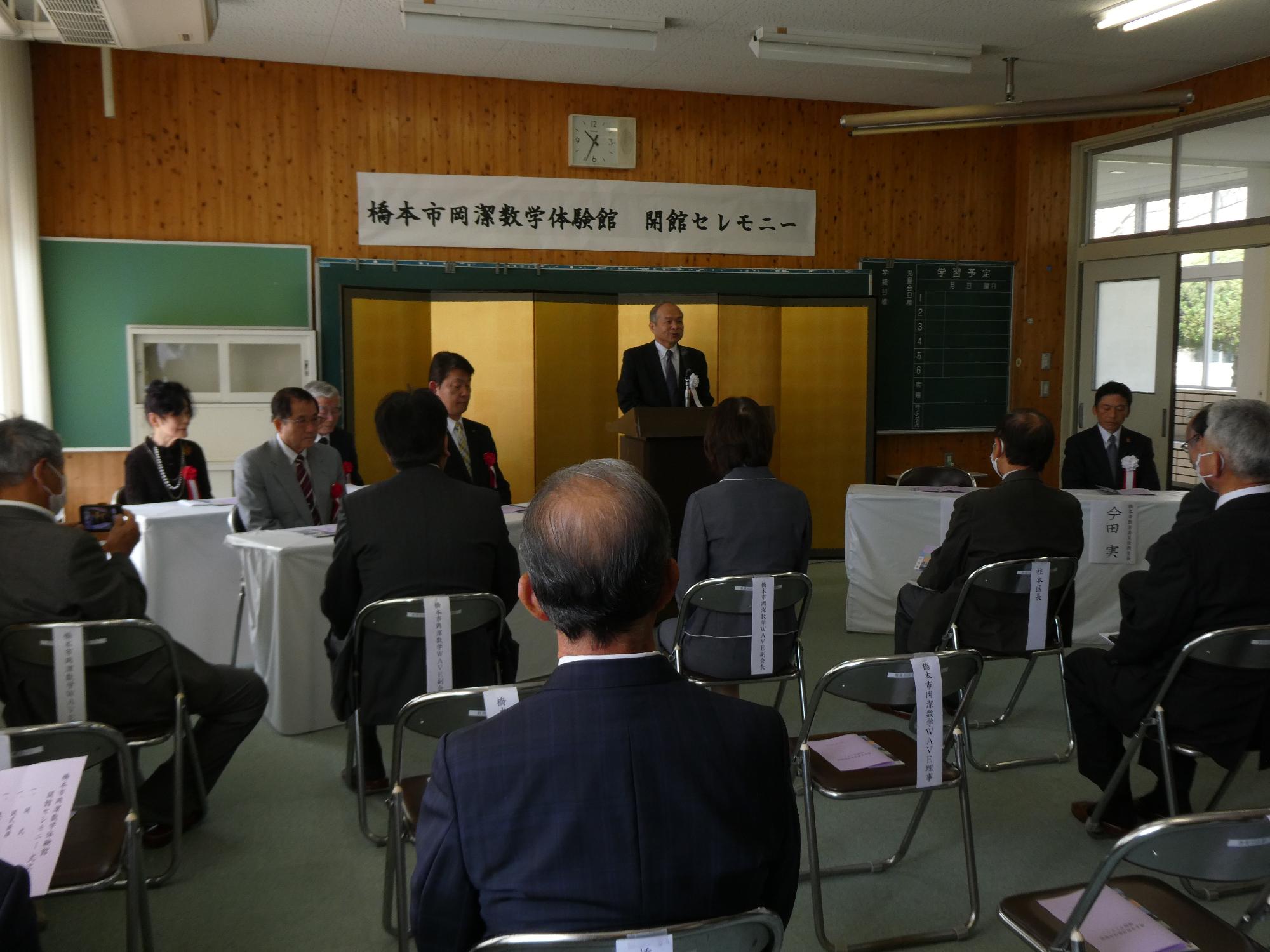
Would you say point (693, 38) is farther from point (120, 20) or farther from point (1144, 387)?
point (1144, 387)

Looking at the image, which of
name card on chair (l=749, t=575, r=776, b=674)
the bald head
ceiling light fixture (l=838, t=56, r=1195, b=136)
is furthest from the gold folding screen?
the bald head

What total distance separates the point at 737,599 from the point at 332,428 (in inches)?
108

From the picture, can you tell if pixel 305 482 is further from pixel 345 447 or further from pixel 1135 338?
pixel 1135 338

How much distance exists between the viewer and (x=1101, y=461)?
566 centimetres

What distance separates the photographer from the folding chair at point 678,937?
1.24m

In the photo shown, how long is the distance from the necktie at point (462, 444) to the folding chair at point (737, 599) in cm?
168

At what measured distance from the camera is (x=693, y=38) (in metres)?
6.29

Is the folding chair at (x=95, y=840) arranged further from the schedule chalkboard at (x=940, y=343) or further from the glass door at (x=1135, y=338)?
the glass door at (x=1135, y=338)

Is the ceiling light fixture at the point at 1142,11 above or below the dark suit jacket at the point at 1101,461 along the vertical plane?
above

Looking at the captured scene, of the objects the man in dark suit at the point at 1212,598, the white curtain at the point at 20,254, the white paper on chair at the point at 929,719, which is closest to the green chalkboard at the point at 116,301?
the white curtain at the point at 20,254

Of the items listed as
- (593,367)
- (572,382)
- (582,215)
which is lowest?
(572,382)

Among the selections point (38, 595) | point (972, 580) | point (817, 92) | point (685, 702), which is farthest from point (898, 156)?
point (685, 702)

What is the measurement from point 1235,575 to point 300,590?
10.1 ft

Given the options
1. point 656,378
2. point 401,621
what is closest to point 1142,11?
point 656,378
